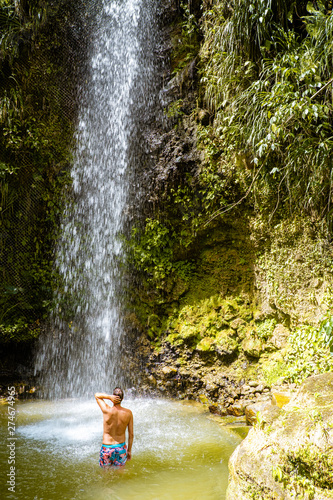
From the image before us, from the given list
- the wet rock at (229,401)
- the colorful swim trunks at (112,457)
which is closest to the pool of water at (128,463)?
the colorful swim trunks at (112,457)

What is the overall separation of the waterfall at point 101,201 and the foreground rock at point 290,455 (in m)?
4.38

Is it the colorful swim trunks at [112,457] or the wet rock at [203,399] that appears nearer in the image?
the colorful swim trunks at [112,457]

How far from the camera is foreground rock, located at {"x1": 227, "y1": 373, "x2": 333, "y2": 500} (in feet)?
7.34

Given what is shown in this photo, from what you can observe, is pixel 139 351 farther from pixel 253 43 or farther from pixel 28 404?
pixel 253 43

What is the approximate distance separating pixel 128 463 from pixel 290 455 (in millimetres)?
1969

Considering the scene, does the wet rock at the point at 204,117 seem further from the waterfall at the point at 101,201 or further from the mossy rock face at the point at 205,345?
the mossy rock face at the point at 205,345

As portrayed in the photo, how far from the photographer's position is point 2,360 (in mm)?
6746

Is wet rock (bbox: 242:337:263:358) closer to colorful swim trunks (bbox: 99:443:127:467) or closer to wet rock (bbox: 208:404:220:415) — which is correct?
wet rock (bbox: 208:404:220:415)

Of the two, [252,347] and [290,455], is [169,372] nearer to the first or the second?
[252,347]

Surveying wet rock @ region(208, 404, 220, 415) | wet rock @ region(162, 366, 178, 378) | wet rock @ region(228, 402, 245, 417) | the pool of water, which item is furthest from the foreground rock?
wet rock @ region(162, 366, 178, 378)

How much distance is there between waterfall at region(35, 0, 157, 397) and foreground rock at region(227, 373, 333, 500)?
438 cm

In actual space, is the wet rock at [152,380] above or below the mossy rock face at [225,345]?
below

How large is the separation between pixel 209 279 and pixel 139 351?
1.96 metres

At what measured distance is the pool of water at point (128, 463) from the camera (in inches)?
124
